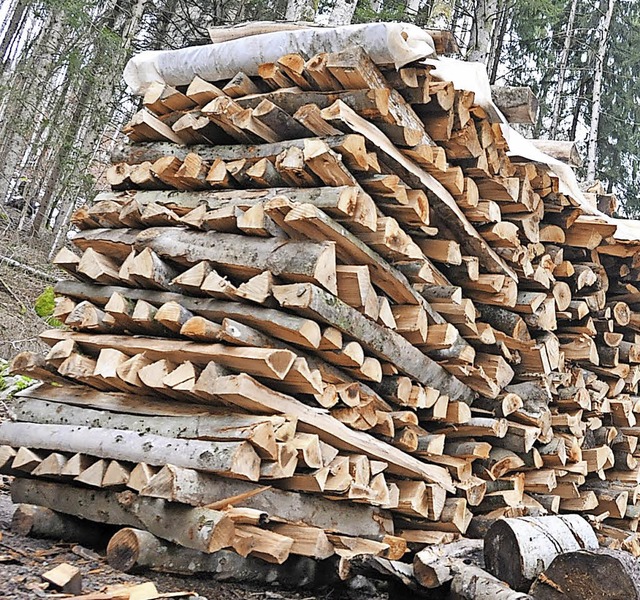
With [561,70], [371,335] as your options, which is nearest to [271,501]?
[371,335]

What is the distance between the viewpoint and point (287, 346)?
11.8 ft

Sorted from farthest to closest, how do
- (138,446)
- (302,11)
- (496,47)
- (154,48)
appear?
(496,47)
(154,48)
(302,11)
(138,446)

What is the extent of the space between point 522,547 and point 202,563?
1465mm

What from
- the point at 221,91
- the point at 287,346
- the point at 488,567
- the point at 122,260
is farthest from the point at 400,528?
the point at 221,91

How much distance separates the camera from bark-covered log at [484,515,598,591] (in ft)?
11.2

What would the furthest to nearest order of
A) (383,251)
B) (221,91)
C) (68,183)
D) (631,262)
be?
(68,183)
(631,262)
(221,91)
(383,251)

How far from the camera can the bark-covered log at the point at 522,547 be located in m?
3.41

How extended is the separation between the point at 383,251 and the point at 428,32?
4.11 feet

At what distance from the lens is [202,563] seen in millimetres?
3311

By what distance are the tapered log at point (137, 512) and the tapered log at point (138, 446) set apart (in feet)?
0.61

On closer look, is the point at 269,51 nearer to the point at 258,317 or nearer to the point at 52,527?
the point at 258,317

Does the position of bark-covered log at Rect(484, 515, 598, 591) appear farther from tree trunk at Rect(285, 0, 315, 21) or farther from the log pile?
tree trunk at Rect(285, 0, 315, 21)

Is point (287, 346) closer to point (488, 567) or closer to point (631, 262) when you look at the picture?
point (488, 567)

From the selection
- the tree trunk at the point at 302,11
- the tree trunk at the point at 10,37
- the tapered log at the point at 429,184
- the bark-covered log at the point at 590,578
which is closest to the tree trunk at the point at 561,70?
the tree trunk at the point at 10,37
